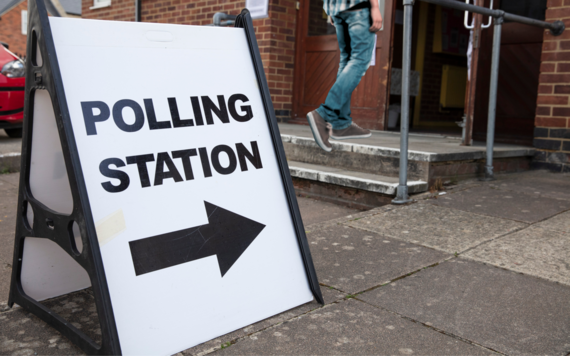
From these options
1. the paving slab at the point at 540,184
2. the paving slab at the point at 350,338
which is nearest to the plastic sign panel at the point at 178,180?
the paving slab at the point at 350,338

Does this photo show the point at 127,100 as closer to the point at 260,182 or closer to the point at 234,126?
the point at 234,126

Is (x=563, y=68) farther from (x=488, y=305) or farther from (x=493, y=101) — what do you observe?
(x=488, y=305)

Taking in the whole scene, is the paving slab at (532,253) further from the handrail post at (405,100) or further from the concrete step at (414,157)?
the concrete step at (414,157)

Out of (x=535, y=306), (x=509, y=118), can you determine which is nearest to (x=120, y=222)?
(x=535, y=306)

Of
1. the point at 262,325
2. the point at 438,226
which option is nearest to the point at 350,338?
the point at 262,325

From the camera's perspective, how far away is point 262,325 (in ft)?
5.52

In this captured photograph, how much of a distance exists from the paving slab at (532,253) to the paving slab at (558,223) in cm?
7

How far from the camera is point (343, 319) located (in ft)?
5.69

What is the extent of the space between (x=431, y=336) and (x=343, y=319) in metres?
0.30

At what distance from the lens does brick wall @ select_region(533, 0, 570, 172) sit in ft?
14.6

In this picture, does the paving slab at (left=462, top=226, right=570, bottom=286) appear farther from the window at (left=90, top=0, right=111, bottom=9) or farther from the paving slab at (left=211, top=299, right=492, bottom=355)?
the window at (left=90, top=0, right=111, bottom=9)

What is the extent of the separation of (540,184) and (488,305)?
2638 mm

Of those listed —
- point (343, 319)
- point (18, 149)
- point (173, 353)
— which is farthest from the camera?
point (18, 149)

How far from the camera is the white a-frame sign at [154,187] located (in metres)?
1.44
